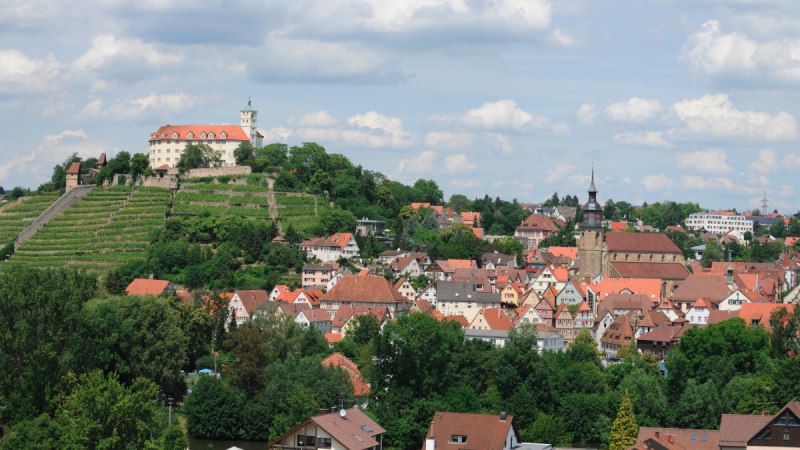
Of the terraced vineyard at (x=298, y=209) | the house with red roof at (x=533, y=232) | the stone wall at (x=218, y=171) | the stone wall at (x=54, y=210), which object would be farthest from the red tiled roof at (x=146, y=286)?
the house with red roof at (x=533, y=232)

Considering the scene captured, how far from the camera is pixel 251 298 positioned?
9375 cm

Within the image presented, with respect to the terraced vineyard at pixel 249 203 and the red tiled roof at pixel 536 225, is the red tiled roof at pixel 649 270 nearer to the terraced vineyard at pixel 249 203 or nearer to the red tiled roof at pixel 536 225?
the terraced vineyard at pixel 249 203

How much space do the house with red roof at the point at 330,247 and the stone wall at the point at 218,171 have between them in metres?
18.4

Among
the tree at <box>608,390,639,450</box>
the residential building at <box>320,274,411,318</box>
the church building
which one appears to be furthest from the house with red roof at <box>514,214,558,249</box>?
the tree at <box>608,390,639,450</box>

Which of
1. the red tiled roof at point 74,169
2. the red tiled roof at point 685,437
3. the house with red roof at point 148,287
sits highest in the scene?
the red tiled roof at point 74,169

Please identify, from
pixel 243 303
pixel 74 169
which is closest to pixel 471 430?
pixel 243 303

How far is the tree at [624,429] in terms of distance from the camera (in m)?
57.5

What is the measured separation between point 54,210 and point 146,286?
31.5 metres

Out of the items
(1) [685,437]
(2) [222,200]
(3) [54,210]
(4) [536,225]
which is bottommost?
(1) [685,437]

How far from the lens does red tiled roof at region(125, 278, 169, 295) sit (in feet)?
312

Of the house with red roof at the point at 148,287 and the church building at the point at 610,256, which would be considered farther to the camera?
the church building at the point at 610,256

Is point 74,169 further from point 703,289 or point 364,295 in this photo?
point 703,289

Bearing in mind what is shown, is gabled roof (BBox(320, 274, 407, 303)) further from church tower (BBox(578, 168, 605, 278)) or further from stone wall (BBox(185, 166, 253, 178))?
stone wall (BBox(185, 166, 253, 178))

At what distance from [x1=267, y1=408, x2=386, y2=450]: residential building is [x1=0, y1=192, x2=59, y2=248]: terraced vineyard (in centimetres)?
7458
